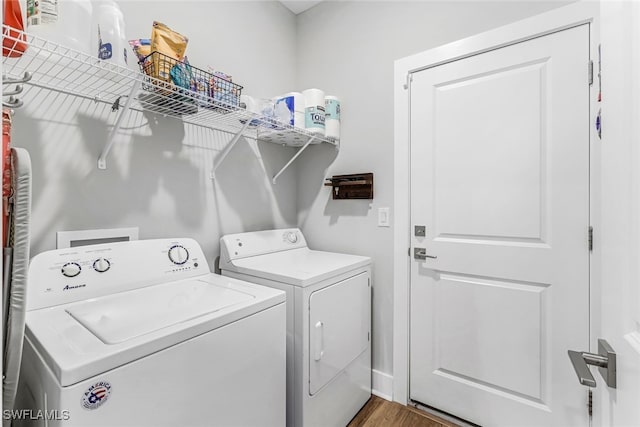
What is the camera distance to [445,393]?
1.83 meters

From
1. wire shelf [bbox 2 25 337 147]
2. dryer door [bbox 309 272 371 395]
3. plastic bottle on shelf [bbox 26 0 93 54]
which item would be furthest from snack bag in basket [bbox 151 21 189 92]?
dryer door [bbox 309 272 371 395]

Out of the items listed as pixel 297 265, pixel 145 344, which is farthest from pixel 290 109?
pixel 145 344

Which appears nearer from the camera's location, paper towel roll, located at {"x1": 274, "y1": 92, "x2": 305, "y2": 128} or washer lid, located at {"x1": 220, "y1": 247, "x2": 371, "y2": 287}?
washer lid, located at {"x1": 220, "y1": 247, "x2": 371, "y2": 287}

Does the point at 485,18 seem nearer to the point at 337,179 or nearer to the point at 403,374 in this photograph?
the point at 337,179

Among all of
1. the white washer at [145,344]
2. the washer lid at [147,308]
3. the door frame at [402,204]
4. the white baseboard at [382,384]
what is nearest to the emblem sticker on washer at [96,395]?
the white washer at [145,344]

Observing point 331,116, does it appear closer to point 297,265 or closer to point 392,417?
point 297,265

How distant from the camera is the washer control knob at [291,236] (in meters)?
Answer: 2.22

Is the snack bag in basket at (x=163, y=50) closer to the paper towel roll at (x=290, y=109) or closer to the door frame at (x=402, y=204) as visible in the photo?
the paper towel roll at (x=290, y=109)

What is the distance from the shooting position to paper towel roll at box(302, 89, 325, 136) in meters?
2.03

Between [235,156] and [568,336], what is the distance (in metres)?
2.08

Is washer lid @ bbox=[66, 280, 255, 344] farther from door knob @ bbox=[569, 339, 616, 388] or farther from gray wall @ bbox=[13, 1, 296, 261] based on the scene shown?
door knob @ bbox=[569, 339, 616, 388]

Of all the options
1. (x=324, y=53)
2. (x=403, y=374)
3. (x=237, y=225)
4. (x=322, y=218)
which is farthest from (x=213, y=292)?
(x=324, y=53)

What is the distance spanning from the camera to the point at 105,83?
131 centimetres

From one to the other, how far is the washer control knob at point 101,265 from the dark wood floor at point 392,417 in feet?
5.09
